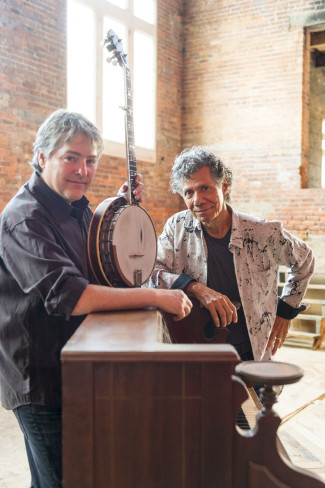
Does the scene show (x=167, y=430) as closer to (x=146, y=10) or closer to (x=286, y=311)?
(x=286, y=311)

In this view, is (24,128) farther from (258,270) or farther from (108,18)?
(258,270)

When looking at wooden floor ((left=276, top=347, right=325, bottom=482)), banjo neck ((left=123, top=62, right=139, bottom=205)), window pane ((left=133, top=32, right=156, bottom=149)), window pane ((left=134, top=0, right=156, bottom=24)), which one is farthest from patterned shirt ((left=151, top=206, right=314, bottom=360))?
window pane ((left=134, top=0, right=156, bottom=24))

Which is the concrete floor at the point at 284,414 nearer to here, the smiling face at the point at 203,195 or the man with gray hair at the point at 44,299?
the man with gray hair at the point at 44,299

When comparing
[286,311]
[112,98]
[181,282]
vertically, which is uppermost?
[112,98]

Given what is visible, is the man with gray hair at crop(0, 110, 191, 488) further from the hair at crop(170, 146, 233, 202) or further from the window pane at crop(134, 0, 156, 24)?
the window pane at crop(134, 0, 156, 24)

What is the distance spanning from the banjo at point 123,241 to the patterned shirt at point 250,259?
0.39 feet

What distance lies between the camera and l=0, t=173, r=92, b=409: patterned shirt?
1.42 meters

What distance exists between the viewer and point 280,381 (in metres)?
1.07

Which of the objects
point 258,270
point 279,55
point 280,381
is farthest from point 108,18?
point 280,381

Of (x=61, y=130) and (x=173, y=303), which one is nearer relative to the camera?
(x=173, y=303)

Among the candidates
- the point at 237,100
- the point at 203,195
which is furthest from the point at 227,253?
the point at 237,100

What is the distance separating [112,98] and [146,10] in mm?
1865

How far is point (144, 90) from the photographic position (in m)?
8.52

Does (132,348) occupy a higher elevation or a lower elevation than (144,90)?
lower
